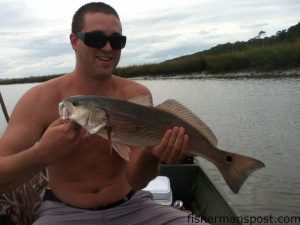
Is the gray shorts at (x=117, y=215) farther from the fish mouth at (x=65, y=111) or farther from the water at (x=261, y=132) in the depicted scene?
the water at (x=261, y=132)


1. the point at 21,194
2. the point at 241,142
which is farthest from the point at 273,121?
the point at 21,194

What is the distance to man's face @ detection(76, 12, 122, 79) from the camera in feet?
13.0

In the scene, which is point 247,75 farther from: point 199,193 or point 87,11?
point 87,11

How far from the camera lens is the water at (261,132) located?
10438 millimetres

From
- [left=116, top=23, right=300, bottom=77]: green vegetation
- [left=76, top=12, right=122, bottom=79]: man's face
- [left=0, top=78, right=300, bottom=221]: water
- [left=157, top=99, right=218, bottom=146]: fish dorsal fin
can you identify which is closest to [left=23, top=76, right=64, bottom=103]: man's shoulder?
[left=76, top=12, right=122, bottom=79]: man's face

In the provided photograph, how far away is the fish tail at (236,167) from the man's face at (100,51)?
1264mm

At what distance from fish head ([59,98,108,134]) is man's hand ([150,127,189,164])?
1.55 feet

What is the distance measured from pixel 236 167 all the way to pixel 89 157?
129 centimetres

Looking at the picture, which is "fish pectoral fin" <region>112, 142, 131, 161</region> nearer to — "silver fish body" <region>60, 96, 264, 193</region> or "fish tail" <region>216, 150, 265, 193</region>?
"silver fish body" <region>60, 96, 264, 193</region>

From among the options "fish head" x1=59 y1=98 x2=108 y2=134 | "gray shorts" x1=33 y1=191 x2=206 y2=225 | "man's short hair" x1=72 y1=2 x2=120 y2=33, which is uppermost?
"man's short hair" x1=72 y1=2 x2=120 y2=33

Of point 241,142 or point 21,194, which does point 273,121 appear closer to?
point 241,142

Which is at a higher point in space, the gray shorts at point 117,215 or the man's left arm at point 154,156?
the man's left arm at point 154,156

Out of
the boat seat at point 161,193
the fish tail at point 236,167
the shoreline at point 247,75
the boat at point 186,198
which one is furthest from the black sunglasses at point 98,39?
the shoreline at point 247,75

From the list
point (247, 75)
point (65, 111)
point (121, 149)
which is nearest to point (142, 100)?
point (121, 149)
